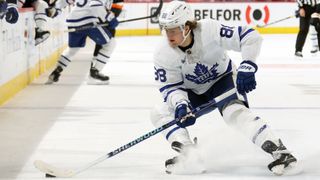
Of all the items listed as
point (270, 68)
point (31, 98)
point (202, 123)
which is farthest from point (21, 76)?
point (270, 68)

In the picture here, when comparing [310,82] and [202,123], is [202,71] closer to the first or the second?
[202,123]

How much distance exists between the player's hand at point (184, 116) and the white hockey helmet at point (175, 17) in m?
0.34

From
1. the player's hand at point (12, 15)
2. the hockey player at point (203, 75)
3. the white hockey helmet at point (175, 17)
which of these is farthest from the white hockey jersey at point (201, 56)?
the player's hand at point (12, 15)

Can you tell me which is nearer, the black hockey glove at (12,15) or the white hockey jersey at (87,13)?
the black hockey glove at (12,15)

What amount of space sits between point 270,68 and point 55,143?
481cm

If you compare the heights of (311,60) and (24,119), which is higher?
(24,119)

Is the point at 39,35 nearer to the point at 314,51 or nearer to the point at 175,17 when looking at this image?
the point at 314,51

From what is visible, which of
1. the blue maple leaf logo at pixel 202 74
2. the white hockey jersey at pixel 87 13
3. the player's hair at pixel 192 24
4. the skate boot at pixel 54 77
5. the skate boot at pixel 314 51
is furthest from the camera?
the skate boot at pixel 314 51

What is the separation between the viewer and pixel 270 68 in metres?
8.55

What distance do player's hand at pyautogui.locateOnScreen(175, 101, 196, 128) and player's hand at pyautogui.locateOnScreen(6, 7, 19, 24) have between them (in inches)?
115

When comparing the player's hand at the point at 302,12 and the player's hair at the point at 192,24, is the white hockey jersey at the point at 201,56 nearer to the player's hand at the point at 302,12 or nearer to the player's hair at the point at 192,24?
the player's hair at the point at 192,24

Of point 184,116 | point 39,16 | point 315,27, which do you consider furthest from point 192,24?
point 315,27

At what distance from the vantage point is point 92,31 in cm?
711

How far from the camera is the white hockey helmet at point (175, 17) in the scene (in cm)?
320
